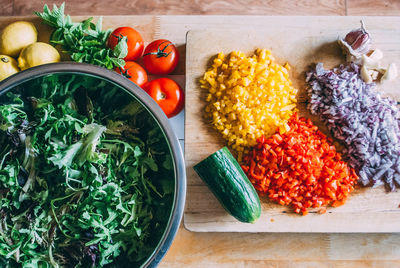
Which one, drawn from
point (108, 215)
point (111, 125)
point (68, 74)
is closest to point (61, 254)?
point (108, 215)

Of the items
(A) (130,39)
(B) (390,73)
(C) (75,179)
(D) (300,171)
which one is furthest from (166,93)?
(B) (390,73)

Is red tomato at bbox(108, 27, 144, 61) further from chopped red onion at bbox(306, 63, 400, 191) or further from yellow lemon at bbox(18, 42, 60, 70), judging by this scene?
chopped red onion at bbox(306, 63, 400, 191)

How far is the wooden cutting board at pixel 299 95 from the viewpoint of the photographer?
4.86 feet

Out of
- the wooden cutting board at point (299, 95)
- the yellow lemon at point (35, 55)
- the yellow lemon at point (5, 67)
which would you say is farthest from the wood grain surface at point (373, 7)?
the yellow lemon at point (5, 67)

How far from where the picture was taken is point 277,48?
5.10 feet

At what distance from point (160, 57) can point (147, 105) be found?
1.45 feet

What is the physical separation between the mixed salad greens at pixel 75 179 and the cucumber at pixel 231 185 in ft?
0.72

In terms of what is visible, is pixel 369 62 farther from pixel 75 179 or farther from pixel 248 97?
pixel 75 179

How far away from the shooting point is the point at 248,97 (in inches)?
57.4

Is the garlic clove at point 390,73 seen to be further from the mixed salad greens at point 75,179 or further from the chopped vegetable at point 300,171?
the mixed salad greens at point 75,179

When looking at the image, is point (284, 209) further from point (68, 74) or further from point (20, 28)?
point (20, 28)

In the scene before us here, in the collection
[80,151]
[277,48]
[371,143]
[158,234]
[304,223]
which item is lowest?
[304,223]

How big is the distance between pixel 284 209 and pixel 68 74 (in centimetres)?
99

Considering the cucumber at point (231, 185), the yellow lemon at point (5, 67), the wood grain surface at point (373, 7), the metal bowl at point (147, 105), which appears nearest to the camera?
the metal bowl at point (147, 105)
